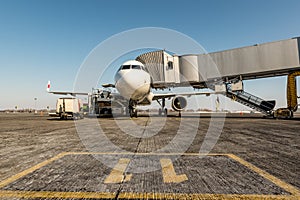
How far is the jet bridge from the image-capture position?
55.9ft

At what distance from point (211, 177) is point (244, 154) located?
1.94 m

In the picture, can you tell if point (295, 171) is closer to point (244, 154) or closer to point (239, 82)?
point (244, 154)

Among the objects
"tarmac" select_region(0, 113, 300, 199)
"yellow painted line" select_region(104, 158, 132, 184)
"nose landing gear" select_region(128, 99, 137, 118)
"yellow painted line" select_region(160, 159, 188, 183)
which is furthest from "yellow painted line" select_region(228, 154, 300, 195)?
"nose landing gear" select_region(128, 99, 137, 118)

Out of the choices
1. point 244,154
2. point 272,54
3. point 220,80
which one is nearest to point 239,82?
point 220,80

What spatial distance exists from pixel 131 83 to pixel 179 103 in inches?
337

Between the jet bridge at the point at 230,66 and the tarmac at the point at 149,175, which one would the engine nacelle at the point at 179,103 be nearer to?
the jet bridge at the point at 230,66

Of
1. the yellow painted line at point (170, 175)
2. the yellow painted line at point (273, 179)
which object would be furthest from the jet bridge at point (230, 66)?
the yellow painted line at point (170, 175)

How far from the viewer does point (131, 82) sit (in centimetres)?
1278

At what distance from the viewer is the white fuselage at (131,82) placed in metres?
12.9

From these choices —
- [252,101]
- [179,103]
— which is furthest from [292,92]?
[179,103]

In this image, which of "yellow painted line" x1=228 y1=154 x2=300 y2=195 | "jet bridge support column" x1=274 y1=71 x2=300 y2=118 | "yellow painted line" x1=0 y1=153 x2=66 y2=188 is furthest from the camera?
"jet bridge support column" x1=274 y1=71 x2=300 y2=118

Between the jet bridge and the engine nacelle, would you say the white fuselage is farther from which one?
the jet bridge

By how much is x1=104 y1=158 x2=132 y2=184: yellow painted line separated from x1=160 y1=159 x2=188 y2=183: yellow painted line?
→ 0.58m

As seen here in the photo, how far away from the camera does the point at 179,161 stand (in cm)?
349
